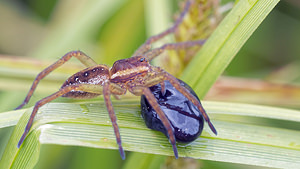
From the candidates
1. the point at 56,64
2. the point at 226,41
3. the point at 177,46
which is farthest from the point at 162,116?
the point at 56,64

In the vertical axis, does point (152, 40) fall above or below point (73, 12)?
above

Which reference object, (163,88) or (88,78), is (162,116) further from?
(88,78)

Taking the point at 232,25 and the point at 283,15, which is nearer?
the point at 232,25

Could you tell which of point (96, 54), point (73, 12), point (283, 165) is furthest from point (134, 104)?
point (73, 12)

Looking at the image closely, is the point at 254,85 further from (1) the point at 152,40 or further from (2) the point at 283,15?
(2) the point at 283,15

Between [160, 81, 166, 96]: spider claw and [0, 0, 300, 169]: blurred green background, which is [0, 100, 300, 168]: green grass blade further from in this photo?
[0, 0, 300, 169]: blurred green background

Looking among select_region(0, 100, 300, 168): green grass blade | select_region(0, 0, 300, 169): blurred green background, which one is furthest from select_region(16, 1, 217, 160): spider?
select_region(0, 0, 300, 169): blurred green background

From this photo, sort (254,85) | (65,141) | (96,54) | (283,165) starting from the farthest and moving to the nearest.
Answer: (96,54) → (254,85) → (283,165) → (65,141)
